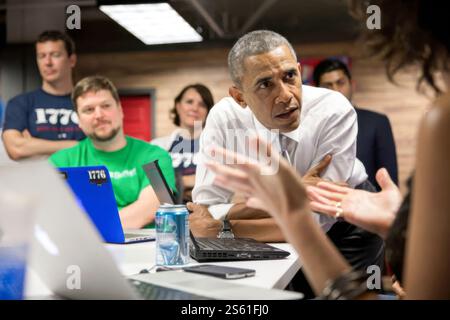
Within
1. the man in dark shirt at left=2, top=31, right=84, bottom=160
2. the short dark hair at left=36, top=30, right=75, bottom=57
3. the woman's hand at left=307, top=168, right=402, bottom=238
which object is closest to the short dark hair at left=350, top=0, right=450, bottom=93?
the woman's hand at left=307, top=168, right=402, bottom=238

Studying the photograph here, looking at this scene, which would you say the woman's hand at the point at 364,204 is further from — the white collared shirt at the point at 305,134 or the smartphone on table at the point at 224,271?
the white collared shirt at the point at 305,134

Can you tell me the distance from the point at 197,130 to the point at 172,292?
2.13 m

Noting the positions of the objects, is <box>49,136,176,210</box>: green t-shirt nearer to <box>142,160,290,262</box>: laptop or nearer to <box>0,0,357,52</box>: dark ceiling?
<box>142,160,290,262</box>: laptop

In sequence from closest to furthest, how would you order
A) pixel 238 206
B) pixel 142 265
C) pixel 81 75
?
pixel 142 265 < pixel 238 206 < pixel 81 75

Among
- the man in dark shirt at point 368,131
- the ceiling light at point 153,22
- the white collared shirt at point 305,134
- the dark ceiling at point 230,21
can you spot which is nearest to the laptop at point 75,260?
the white collared shirt at point 305,134

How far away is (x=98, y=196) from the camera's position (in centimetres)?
156

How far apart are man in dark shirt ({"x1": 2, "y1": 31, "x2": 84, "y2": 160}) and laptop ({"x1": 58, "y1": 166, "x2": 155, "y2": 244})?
4.35 ft

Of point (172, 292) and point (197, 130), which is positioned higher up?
A: point (197, 130)

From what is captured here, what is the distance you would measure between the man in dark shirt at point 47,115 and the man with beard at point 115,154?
17.0 inches

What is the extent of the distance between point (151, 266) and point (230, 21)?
424 centimetres

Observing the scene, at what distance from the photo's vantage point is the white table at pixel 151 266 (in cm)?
102

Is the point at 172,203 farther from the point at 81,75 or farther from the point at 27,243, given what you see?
the point at 81,75

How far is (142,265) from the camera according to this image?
125 centimetres
